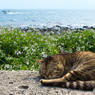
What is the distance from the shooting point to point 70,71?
387 centimetres

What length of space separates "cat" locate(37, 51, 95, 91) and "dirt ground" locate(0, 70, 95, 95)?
0.41ft

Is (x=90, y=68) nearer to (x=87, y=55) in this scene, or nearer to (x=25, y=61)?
(x=87, y=55)

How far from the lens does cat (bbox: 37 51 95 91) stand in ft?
11.4

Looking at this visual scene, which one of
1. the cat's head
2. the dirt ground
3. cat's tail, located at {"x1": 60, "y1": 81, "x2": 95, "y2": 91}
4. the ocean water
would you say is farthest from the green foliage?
the ocean water

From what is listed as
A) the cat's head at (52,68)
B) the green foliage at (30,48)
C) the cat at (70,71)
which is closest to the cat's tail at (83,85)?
the cat at (70,71)

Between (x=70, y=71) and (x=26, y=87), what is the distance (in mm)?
946

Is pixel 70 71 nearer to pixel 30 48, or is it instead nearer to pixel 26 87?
pixel 26 87

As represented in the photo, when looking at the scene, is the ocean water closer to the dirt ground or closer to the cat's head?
the dirt ground

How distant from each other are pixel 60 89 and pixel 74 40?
5.64m

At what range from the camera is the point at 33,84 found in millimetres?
3781

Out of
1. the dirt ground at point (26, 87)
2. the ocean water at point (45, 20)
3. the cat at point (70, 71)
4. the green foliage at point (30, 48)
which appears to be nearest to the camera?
the dirt ground at point (26, 87)

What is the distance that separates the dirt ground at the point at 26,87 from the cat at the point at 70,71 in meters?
0.13

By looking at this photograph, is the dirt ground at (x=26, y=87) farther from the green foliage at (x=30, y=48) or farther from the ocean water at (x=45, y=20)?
the ocean water at (x=45, y=20)

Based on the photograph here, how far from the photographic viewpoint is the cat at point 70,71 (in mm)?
3465
